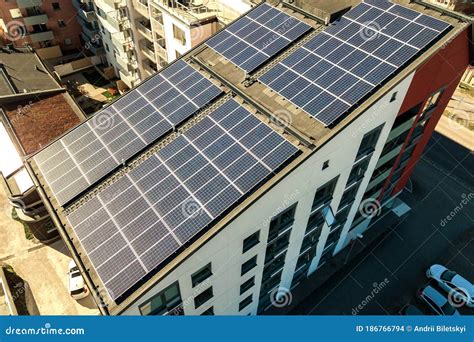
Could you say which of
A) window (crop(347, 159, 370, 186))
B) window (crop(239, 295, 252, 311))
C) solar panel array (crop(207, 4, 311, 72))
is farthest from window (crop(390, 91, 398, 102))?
window (crop(239, 295, 252, 311))

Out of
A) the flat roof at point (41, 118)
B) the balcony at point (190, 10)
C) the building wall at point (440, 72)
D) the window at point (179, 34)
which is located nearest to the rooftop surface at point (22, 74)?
the flat roof at point (41, 118)

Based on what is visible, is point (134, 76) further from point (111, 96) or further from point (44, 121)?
point (44, 121)

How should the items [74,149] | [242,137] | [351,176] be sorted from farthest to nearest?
[351,176], [74,149], [242,137]

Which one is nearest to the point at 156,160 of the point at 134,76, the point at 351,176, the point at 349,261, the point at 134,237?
the point at 134,237

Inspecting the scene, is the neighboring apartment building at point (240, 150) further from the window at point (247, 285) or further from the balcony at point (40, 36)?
the balcony at point (40, 36)

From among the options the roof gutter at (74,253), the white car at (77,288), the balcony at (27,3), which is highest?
the roof gutter at (74,253)

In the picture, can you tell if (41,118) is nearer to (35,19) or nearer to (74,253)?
(74,253)

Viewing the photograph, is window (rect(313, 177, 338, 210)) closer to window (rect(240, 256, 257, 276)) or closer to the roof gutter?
window (rect(240, 256, 257, 276))
